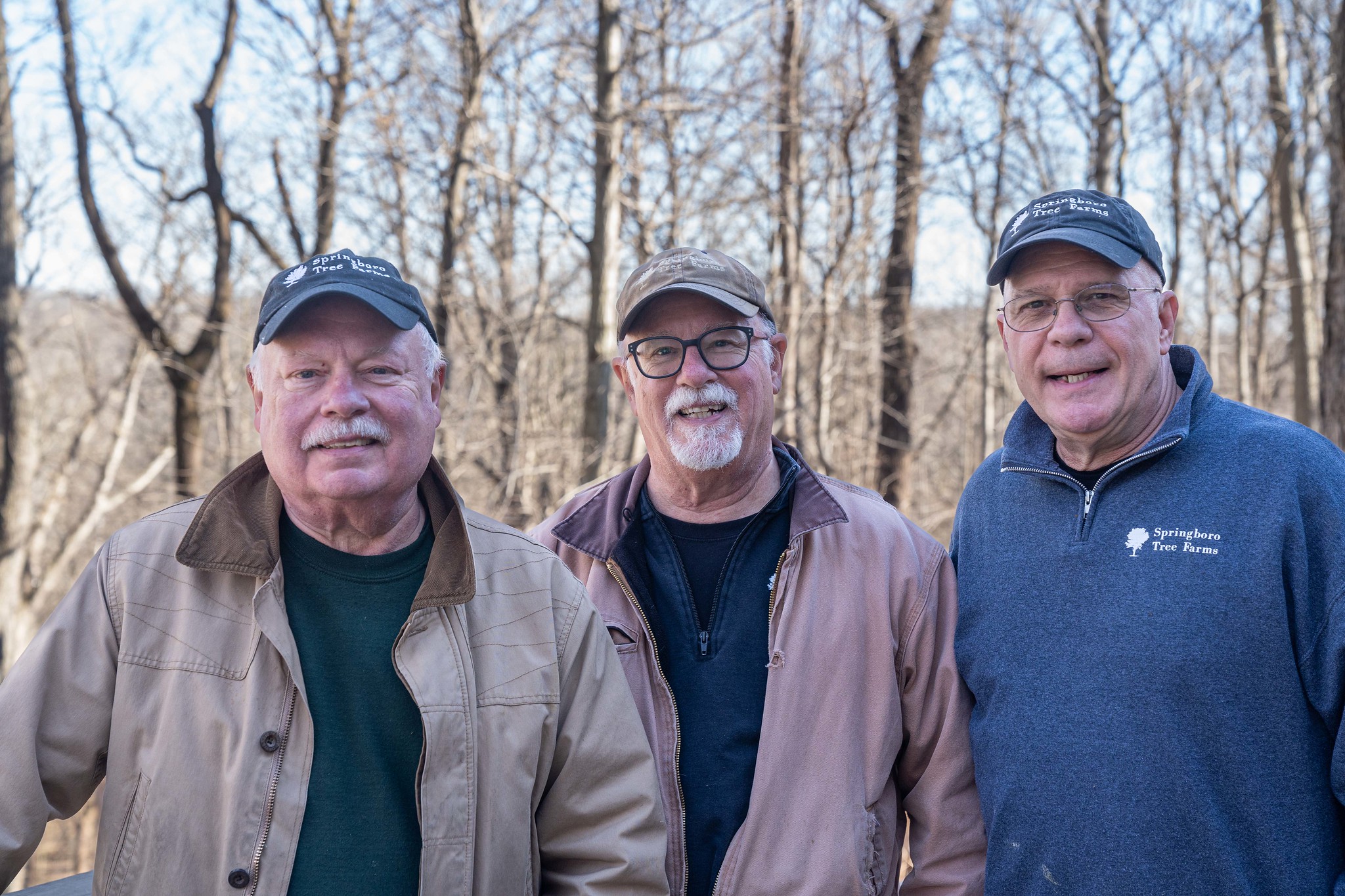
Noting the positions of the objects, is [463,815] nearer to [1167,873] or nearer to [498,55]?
[1167,873]

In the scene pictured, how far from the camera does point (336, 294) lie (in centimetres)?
227

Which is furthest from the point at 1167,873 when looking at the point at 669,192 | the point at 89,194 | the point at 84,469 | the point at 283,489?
the point at 84,469

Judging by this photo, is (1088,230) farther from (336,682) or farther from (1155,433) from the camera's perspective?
(336,682)

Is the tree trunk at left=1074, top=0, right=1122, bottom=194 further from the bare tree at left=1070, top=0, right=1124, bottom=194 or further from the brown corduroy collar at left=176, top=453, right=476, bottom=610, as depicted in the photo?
the brown corduroy collar at left=176, top=453, right=476, bottom=610

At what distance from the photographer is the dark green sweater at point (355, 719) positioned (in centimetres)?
204

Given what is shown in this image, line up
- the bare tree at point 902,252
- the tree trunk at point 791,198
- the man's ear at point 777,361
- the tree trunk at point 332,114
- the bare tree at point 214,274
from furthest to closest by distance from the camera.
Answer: the bare tree at point 902,252, the tree trunk at point 332,114, the bare tree at point 214,274, the tree trunk at point 791,198, the man's ear at point 777,361

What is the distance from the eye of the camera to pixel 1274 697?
207 cm

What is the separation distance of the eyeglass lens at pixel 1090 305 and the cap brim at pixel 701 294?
31.1 inches

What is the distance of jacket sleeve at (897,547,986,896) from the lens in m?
2.52

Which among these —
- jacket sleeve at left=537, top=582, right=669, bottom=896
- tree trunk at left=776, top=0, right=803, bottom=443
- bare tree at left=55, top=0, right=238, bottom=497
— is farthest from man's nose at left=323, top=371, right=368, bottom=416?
bare tree at left=55, top=0, right=238, bottom=497

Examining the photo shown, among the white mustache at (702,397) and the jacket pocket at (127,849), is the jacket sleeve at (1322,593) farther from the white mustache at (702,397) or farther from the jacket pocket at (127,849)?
the jacket pocket at (127,849)

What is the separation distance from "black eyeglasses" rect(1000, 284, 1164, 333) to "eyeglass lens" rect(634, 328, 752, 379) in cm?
81

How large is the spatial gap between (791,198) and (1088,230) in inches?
302

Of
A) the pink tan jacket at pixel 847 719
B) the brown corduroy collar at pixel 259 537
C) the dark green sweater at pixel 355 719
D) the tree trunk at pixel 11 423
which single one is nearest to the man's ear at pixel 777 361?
the pink tan jacket at pixel 847 719
